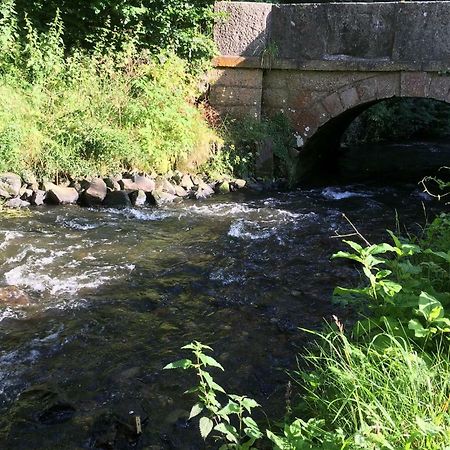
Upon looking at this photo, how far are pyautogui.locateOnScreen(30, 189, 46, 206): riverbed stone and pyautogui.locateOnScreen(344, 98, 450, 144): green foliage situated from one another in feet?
29.1

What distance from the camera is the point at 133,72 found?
8773 mm

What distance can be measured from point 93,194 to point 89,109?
4.58 ft

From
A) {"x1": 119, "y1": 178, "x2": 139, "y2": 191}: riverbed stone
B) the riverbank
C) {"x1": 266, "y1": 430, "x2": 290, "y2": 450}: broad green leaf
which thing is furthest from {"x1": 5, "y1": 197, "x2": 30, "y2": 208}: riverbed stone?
{"x1": 266, "y1": 430, "x2": 290, "y2": 450}: broad green leaf

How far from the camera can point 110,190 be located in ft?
24.9

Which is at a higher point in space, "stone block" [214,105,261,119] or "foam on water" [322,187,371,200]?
"stone block" [214,105,261,119]

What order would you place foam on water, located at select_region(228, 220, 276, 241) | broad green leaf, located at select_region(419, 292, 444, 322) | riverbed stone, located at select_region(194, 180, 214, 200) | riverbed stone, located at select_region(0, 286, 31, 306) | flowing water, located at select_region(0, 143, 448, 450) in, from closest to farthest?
broad green leaf, located at select_region(419, 292, 444, 322) < flowing water, located at select_region(0, 143, 448, 450) < riverbed stone, located at select_region(0, 286, 31, 306) < foam on water, located at select_region(228, 220, 276, 241) < riverbed stone, located at select_region(194, 180, 214, 200)

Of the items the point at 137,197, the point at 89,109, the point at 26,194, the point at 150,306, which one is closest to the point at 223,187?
the point at 137,197

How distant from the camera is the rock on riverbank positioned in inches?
282

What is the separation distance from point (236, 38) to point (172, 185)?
2772 mm

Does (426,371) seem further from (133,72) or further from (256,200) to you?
(133,72)

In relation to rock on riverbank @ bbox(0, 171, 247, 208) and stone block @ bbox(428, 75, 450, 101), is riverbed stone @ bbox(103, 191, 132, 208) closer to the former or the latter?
rock on riverbank @ bbox(0, 171, 247, 208)

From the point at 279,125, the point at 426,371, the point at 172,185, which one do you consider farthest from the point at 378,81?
the point at 426,371

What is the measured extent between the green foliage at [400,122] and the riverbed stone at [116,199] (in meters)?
8.08

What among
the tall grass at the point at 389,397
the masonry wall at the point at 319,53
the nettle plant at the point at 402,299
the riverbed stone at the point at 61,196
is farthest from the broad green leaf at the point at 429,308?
the masonry wall at the point at 319,53
